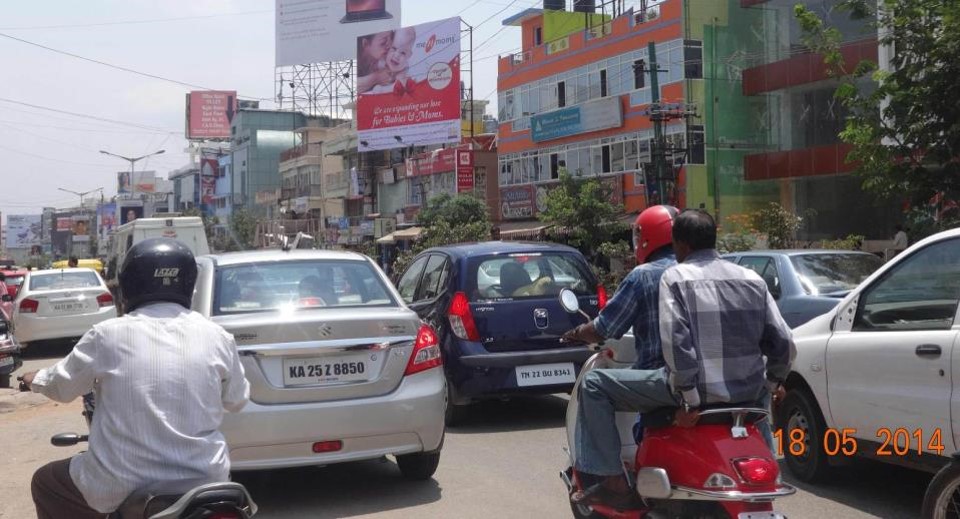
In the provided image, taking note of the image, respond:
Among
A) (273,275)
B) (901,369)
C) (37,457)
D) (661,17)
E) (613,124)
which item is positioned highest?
(661,17)

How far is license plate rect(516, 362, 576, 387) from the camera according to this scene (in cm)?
813

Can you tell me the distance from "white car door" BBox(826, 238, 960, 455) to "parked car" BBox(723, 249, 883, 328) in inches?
156

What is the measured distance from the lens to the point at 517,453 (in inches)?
289

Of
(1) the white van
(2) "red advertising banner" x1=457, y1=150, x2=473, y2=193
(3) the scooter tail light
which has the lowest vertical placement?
(3) the scooter tail light

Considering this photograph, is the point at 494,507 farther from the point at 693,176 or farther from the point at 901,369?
the point at 693,176

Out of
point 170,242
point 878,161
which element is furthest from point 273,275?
point 878,161

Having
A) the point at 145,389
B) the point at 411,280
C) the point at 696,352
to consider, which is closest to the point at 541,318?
the point at 411,280

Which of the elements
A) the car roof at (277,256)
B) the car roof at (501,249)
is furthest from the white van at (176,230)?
the car roof at (277,256)

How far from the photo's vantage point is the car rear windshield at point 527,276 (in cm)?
836

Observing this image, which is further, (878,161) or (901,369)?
(878,161)

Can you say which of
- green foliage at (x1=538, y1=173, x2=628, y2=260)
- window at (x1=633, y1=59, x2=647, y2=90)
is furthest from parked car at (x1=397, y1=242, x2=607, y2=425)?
window at (x1=633, y1=59, x2=647, y2=90)

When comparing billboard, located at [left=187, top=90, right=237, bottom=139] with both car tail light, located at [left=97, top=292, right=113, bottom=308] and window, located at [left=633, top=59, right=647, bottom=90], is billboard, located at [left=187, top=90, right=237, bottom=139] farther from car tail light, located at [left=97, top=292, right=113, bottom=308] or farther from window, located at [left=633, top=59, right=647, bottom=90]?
car tail light, located at [left=97, top=292, right=113, bottom=308]

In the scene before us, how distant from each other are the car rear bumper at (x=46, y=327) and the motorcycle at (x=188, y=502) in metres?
14.6

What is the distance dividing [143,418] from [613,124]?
35729 millimetres
